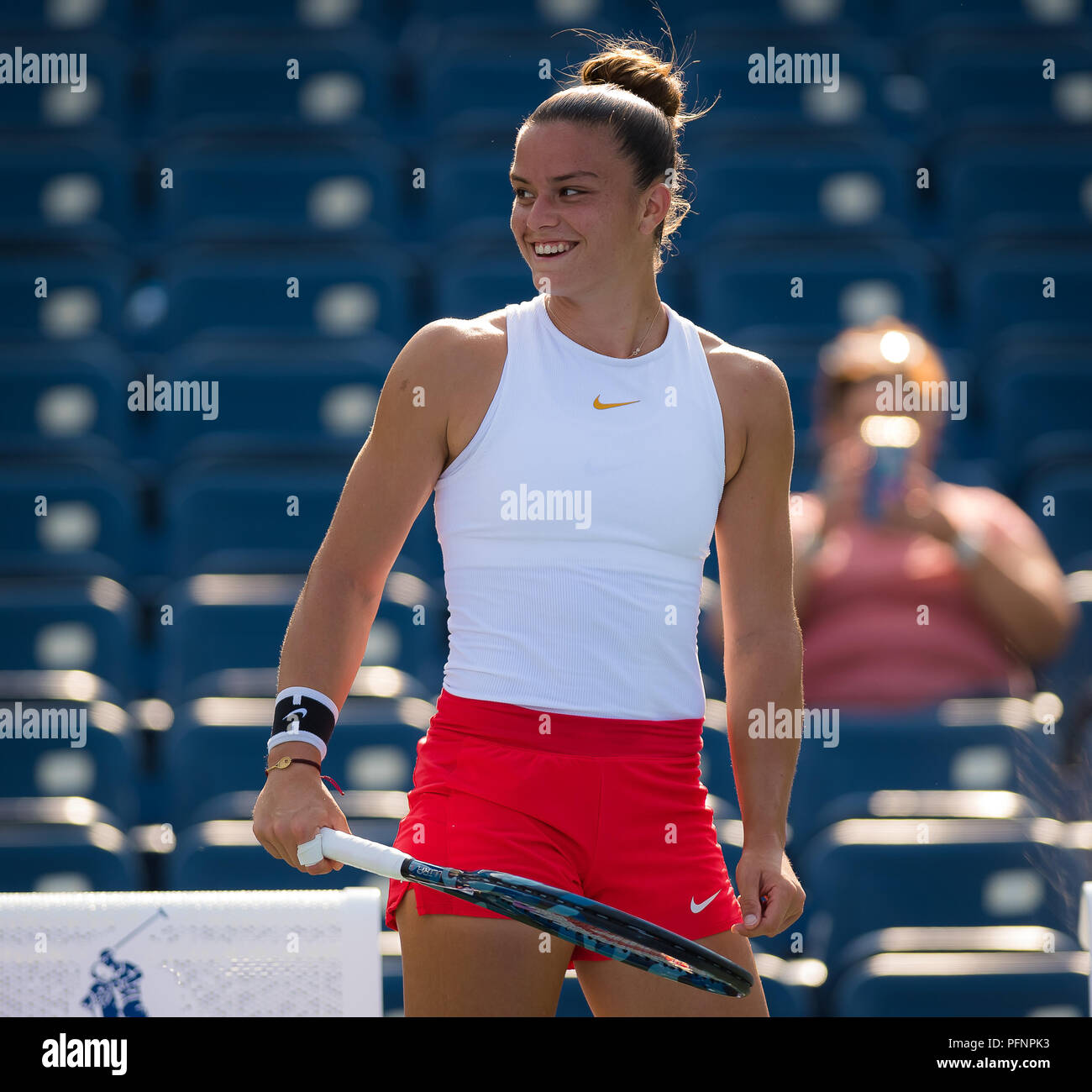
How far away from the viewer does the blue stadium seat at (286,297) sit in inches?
156

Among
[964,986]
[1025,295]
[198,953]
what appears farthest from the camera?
[1025,295]

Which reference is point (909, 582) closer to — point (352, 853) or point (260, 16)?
point (352, 853)

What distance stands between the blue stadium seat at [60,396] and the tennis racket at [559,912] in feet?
8.03

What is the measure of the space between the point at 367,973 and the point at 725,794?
4.06 feet

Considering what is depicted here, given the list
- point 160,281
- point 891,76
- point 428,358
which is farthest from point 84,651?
point 891,76

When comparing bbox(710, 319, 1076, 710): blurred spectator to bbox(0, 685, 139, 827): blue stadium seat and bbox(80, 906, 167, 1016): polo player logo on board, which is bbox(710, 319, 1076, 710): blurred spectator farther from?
bbox(80, 906, 167, 1016): polo player logo on board

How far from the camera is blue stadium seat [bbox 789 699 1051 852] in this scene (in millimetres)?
3047

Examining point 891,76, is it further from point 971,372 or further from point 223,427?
point 223,427

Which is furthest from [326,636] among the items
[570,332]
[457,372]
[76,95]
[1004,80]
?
[1004,80]

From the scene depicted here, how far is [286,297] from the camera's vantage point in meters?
4.01

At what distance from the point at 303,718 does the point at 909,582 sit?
1.91m

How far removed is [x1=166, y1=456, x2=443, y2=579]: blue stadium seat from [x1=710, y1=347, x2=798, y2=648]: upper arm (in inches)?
69.2

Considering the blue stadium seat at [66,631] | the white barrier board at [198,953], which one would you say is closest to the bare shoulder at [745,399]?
the white barrier board at [198,953]

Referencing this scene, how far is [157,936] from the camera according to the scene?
209 cm
